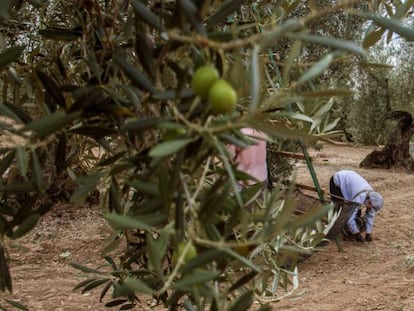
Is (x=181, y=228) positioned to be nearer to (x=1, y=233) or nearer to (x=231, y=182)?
(x=231, y=182)

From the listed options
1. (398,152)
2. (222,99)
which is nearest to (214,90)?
(222,99)

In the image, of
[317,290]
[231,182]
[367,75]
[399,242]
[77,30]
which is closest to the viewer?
[231,182]

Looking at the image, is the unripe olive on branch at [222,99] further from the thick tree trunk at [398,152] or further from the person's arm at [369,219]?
the thick tree trunk at [398,152]

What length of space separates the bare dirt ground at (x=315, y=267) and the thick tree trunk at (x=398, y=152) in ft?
9.42

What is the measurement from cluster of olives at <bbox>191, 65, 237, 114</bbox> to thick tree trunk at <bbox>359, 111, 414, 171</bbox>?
1036 centimetres

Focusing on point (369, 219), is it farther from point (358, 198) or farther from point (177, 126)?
point (177, 126)

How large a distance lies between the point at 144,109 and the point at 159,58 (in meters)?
0.07

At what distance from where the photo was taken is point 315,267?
15.7 ft

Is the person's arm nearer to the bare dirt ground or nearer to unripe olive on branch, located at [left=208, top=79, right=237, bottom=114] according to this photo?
the bare dirt ground

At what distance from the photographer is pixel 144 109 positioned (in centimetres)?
67

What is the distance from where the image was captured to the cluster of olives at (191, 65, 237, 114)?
47 cm

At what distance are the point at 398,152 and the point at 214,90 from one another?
1049cm

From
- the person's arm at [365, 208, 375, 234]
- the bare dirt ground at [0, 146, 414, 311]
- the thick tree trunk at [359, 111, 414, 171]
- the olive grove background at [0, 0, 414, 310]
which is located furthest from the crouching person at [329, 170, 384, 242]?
the thick tree trunk at [359, 111, 414, 171]

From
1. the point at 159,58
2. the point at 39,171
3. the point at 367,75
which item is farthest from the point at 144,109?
the point at 367,75
